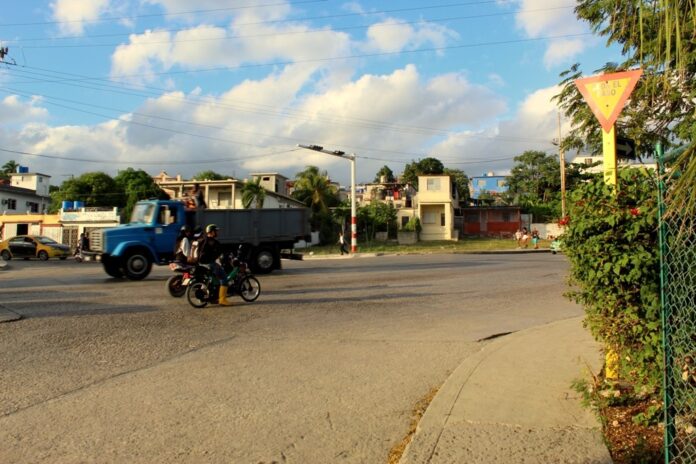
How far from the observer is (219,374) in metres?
6.18

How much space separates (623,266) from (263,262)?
15.9 metres

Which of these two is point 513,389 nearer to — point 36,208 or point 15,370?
point 15,370

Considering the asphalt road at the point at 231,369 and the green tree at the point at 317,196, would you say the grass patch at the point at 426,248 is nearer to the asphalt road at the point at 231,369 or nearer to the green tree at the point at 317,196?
the green tree at the point at 317,196

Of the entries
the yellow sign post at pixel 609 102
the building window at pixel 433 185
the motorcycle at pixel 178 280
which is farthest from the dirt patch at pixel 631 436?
the building window at pixel 433 185

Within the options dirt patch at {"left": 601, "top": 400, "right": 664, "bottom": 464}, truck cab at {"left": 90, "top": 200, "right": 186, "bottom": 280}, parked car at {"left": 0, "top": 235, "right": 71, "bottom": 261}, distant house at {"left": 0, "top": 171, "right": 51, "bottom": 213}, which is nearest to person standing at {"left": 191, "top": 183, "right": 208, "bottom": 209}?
truck cab at {"left": 90, "top": 200, "right": 186, "bottom": 280}

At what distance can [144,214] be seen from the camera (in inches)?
685

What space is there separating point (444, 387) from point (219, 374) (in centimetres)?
250

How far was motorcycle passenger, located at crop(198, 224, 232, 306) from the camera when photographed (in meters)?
10.8

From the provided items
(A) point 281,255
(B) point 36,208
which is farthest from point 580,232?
(B) point 36,208

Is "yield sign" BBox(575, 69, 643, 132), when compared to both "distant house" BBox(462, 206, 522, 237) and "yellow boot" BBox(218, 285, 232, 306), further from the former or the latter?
"distant house" BBox(462, 206, 522, 237)

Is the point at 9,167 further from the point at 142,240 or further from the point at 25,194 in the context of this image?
the point at 142,240

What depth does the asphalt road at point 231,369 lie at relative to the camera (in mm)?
4316

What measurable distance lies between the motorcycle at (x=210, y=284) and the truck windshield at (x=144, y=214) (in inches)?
267

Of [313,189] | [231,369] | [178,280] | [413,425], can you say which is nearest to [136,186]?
[313,189]
